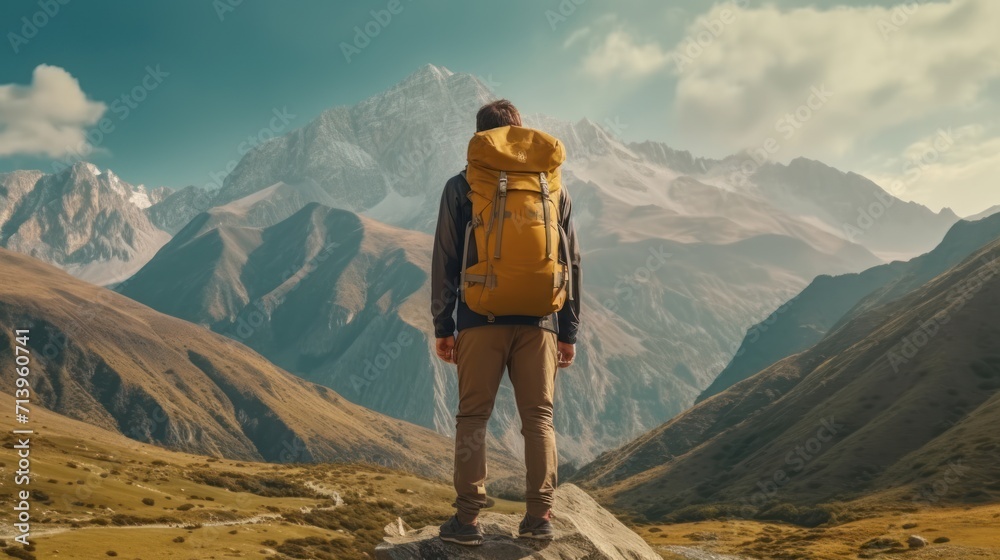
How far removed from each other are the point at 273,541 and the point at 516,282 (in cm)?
5605

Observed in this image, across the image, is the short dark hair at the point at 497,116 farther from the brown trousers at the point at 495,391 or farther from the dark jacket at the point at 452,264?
the brown trousers at the point at 495,391

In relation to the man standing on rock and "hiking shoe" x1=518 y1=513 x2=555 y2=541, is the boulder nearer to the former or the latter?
"hiking shoe" x1=518 y1=513 x2=555 y2=541

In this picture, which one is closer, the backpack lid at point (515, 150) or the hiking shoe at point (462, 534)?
the backpack lid at point (515, 150)

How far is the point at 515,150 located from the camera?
12008 mm

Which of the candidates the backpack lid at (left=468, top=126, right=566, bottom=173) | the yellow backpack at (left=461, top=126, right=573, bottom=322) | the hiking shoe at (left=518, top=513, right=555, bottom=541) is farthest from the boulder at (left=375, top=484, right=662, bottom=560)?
the backpack lid at (left=468, top=126, right=566, bottom=173)

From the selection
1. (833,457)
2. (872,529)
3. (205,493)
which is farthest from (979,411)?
(205,493)

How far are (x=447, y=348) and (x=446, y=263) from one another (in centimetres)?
153

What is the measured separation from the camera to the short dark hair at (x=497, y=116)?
13.0m

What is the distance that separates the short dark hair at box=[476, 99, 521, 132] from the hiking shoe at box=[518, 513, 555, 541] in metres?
7.27

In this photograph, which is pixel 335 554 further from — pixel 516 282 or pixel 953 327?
pixel 953 327

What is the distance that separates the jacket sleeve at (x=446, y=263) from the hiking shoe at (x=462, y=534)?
3.57m

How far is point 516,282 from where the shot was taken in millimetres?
11594

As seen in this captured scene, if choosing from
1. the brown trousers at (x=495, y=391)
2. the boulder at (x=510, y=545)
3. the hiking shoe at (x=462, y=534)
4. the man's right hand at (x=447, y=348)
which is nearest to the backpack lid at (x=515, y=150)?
the brown trousers at (x=495, y=391)

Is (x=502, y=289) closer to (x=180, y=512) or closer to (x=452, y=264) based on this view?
(x=452, y=264)
